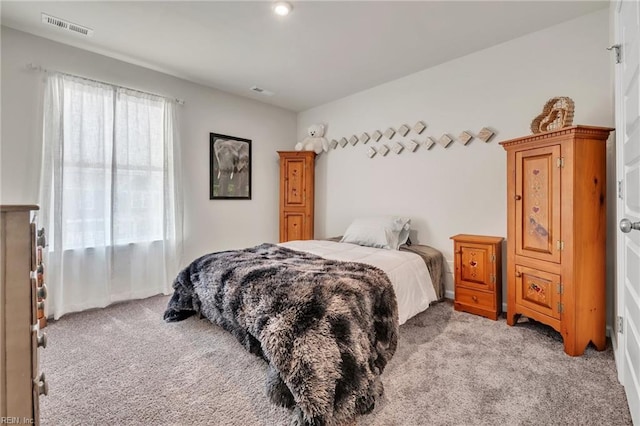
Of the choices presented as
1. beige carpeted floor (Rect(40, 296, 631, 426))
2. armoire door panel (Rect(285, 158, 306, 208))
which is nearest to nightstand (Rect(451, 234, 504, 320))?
beige carpeted floor (Rect(40, 296, 631, 426))

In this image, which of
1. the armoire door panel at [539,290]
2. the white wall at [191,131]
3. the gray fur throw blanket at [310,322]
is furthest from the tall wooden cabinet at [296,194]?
the armoire door panel at [539,290]

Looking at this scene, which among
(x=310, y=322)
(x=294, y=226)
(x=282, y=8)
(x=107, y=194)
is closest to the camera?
(x=310, y=322)

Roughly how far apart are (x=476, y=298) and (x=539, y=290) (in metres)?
0.56

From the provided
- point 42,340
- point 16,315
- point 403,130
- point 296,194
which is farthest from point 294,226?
point 16,315

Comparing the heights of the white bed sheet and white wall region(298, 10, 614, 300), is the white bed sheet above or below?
below

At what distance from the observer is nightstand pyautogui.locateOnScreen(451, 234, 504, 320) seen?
2.68m

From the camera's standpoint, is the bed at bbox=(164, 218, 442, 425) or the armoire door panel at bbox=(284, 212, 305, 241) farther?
the armoire door panel at bbox=(284, 212, 305, 241)

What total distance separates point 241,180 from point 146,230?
141cm

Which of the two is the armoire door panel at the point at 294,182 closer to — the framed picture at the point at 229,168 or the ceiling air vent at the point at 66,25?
the framed picture at the point at 229,168

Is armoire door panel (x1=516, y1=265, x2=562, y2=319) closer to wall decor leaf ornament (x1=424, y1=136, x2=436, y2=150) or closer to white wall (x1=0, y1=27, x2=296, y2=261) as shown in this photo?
wall decor leaf ornament (x1=424, y1=136, x2=436, y2=150)

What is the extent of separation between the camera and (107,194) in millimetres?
3070

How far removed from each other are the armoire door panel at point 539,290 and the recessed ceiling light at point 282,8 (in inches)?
108

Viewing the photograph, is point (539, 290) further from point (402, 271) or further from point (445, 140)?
point (445, 140)

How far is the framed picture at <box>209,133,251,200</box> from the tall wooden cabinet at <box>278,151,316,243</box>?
0.53m
